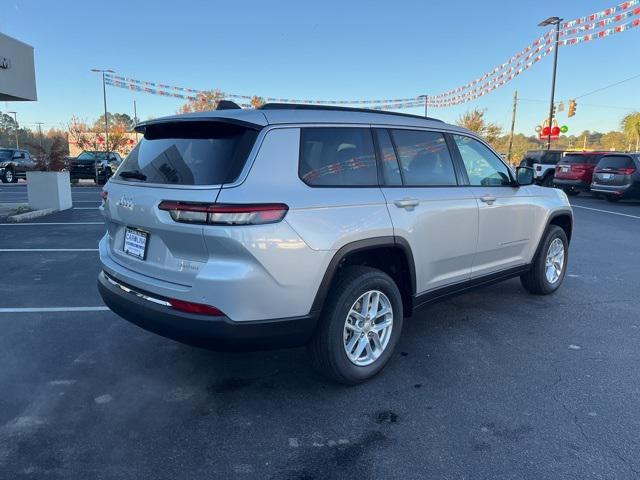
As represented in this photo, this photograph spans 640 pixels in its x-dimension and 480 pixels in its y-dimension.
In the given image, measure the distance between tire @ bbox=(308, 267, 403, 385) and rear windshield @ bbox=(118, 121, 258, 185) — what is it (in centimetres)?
101

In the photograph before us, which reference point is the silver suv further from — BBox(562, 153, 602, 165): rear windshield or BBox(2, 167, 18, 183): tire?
BBox(2, 167, 18, 183): tire

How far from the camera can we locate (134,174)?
3264mm

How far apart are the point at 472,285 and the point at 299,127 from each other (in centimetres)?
221

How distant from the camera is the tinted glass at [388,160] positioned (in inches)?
135

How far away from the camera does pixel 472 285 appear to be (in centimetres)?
425

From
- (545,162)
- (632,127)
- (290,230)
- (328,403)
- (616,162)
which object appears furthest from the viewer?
(632,127)

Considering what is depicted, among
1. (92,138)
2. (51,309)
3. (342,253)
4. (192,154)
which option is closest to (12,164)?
(92,138)

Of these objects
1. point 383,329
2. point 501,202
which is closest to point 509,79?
point 501,202

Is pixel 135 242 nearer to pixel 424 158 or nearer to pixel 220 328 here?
pixel 220 328

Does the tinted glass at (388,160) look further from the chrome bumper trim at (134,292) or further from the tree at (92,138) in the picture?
the tree at (92,138)

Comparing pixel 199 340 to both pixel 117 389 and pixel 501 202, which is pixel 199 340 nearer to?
pixel 117 389

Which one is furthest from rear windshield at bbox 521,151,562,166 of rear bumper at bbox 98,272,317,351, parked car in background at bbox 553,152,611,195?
rear bumper at bbox 98,272,317,351

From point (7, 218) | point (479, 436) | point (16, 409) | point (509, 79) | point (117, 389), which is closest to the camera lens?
point (479, 436)

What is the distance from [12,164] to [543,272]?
27.1m
